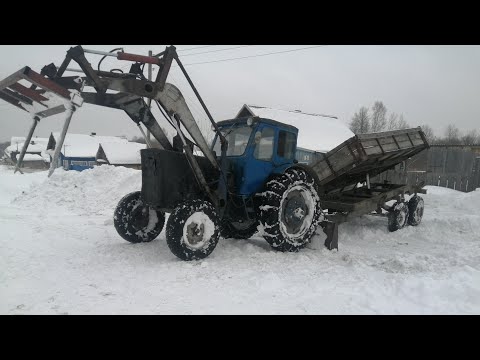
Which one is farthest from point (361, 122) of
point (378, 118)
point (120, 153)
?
point (120, 153)

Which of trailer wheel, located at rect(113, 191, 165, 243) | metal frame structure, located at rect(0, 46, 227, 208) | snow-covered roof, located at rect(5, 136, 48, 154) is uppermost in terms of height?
metal frame structure, located at rect(0, 46, 227, 208)

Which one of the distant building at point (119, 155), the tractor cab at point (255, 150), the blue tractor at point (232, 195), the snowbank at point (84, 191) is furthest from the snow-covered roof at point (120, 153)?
the tractor cab at point (255, 150)

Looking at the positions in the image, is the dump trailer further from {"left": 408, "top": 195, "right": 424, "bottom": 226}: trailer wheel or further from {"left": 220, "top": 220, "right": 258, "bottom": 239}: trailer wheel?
{"left": 408, "top": 195, "right": 424, "bottom": 226}: trailer wheel

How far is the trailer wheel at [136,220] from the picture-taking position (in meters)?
6.57

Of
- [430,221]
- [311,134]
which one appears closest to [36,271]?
[430,221]

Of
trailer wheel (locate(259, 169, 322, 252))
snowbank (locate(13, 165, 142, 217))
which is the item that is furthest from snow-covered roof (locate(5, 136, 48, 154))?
trailer wheel (locate(259, 169, 322, 252))

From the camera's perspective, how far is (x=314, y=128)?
30.3 m

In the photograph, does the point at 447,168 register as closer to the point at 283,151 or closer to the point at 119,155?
the point at 283,151

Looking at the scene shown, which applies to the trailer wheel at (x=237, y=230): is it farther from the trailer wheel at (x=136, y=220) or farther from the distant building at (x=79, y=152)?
the distant building at (x=79, y=152)

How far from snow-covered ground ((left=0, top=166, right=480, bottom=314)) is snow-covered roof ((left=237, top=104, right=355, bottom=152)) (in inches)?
764

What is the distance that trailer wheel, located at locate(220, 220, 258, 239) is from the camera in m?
7.01

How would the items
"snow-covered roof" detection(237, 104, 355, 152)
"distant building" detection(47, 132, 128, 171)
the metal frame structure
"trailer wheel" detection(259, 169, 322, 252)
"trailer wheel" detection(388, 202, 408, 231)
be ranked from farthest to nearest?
"distant building" detection(47, 132, 128, 171) < "snow-covered roof" detection(237, 104, 355, 152) < "trailer wheel" detection(388, 202, 408, 231) < "trailer wheel" detection(259, 169, 322, 252) < the metal frame structure

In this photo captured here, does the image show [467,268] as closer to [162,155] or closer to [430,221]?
[162,155]

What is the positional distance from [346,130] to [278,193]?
2745 centimetres
